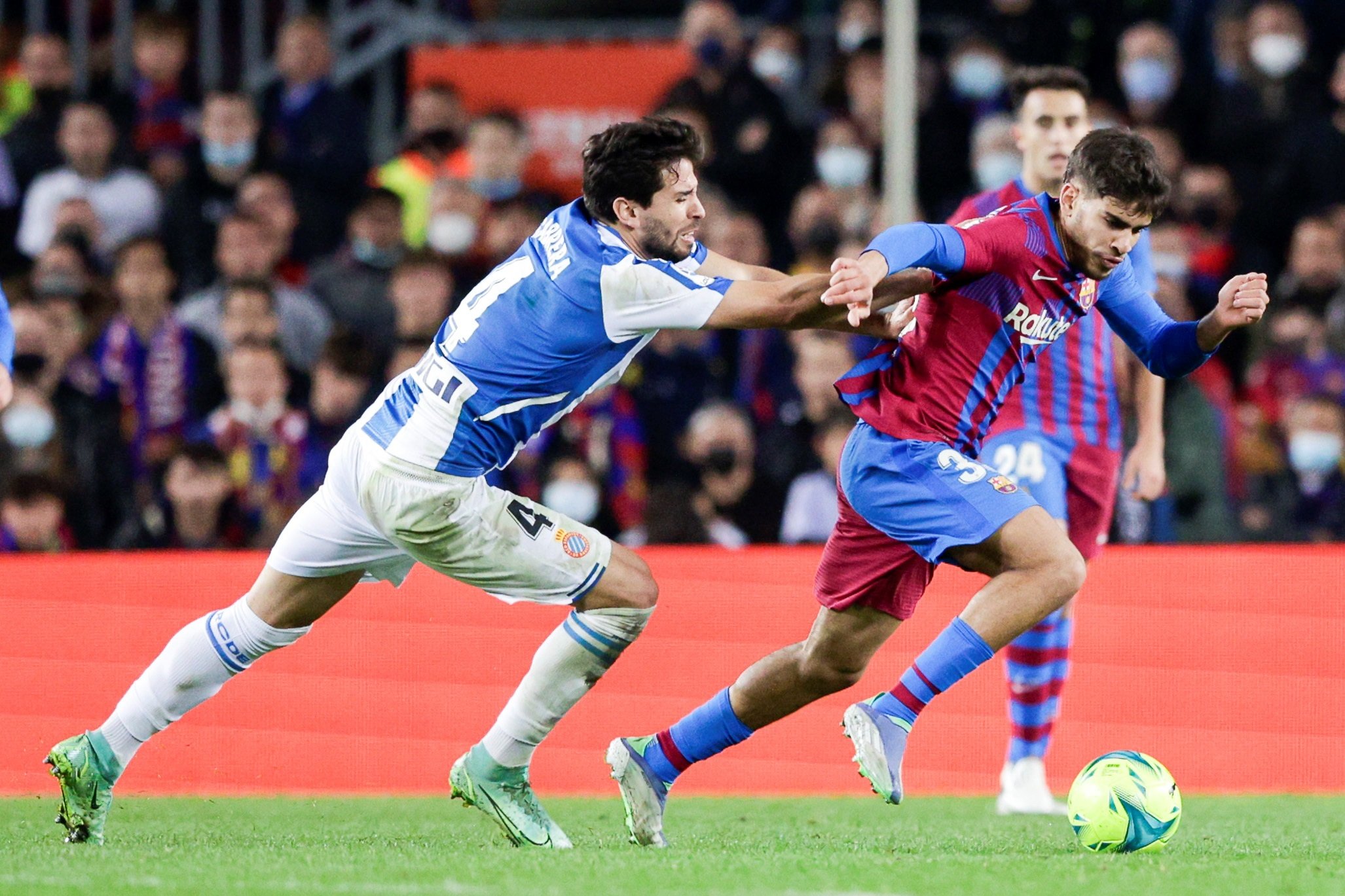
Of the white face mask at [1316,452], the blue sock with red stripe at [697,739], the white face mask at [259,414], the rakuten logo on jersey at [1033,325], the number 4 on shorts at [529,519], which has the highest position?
the rakuten logo on jersey at [1033,325]

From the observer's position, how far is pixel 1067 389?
7102 mm

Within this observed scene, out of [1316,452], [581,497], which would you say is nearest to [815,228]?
[581,497]

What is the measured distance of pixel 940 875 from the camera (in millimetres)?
4906

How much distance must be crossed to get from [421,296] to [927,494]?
5647mm

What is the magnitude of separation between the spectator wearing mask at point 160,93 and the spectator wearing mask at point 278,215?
2.63 ft

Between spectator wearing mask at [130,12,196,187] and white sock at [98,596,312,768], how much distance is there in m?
7.04

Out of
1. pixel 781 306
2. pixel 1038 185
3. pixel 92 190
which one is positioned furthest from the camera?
pixel 92 190

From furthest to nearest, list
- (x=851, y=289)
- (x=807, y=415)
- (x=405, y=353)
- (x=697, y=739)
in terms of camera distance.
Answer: (x=405, y=353)
(x=807, y=415)
(x=697, y=739)
(x=851, y=289)

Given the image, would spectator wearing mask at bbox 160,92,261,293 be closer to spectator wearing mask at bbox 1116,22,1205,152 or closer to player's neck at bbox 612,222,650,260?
spectator wearing mask at bbox 1116,22,1205,152

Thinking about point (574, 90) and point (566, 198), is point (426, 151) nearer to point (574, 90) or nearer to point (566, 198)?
point (566, 198)

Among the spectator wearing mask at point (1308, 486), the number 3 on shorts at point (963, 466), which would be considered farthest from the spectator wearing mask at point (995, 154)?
the number 3 on shorts at point (963, 466)

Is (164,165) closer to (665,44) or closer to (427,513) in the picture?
(665,44)

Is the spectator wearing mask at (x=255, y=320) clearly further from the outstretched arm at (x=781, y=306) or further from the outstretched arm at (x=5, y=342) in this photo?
the outstretched arm at (x=781, y=306)

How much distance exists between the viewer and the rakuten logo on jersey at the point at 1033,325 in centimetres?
567
